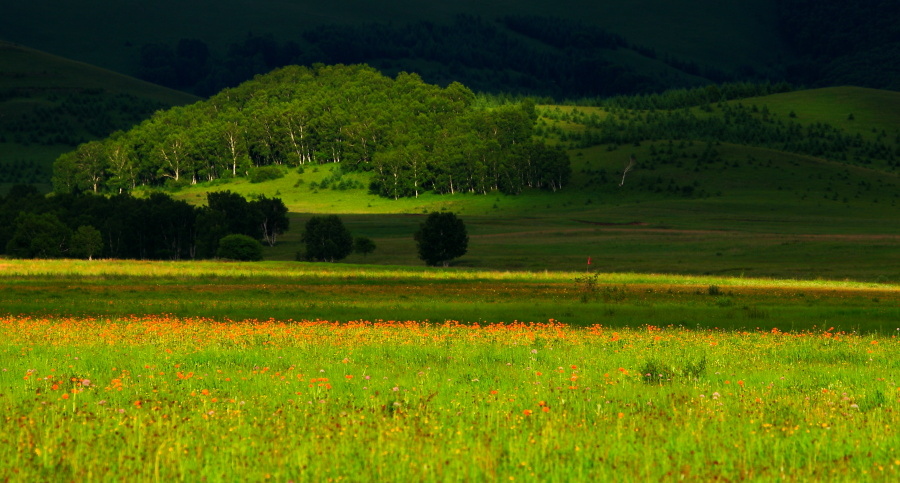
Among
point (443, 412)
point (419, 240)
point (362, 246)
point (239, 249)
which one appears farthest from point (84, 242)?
point (443, 412)

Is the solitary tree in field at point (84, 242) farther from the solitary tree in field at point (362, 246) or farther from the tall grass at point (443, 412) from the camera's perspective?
the tall grass at point (443, 412)

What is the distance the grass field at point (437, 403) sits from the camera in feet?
31.6

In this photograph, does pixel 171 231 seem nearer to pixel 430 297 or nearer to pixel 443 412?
pixel 430 297

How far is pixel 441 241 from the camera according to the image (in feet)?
311

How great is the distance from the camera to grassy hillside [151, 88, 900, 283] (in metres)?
85.9

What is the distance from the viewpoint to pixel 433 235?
94.5 meters

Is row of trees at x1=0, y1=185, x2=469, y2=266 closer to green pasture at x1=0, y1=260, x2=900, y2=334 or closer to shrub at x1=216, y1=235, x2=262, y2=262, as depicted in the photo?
shrub at x1=216, y1=235, x2=262, y2=262

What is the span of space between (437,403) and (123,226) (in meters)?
102

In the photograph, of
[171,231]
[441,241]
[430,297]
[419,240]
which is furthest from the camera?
[171,231]

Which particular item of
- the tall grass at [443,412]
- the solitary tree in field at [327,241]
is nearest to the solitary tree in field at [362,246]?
the solitary tree in field at [327,241]

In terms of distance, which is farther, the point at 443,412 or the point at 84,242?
the point at 84,242

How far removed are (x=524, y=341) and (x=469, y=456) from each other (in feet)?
37.7

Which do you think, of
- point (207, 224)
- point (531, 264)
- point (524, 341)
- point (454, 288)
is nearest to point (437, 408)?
point (524, 341)

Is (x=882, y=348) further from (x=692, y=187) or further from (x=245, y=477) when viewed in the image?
(x=692, y=187)
